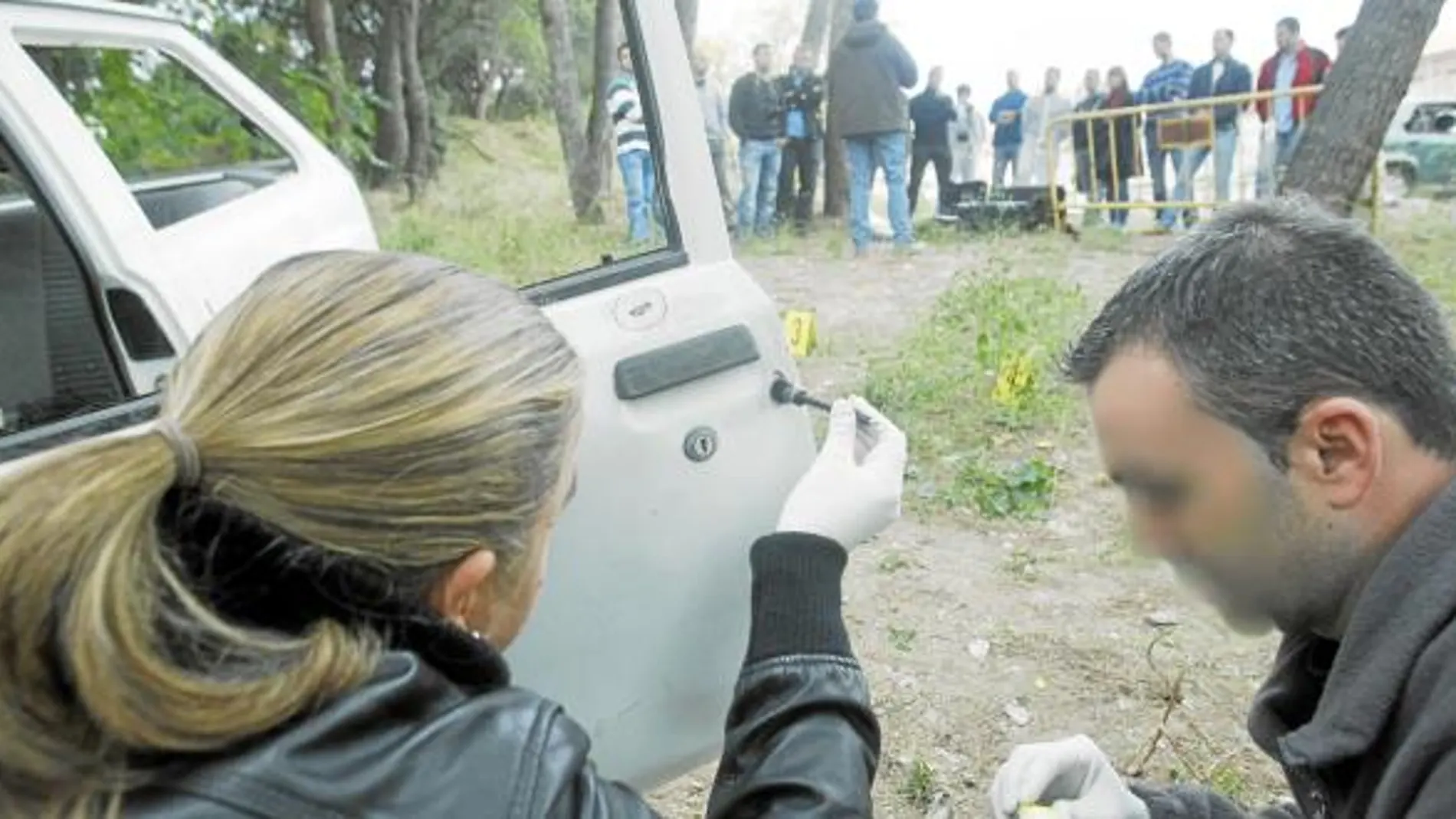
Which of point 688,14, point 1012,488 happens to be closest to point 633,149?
point 1012,488

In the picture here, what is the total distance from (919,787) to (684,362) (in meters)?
1.39

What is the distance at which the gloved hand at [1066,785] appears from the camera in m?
1.68

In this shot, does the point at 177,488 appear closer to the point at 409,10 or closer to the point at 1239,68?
the point at 409,10

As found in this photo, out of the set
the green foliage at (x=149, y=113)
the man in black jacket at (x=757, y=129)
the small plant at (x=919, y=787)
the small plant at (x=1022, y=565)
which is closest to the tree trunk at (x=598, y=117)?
the green foliage at (x=149, y=113)

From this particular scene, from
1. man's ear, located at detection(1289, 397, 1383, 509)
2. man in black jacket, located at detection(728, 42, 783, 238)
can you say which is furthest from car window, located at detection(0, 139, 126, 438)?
man in black jacket, located at detection(728, 42, 783, 238)

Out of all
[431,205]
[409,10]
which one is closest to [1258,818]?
[431,205]

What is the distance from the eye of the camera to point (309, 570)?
1090 millimetres

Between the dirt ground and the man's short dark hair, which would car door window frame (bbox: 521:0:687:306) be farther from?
the dirt ground

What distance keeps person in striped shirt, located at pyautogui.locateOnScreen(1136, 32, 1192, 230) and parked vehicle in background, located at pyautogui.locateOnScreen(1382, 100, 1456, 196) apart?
4499 mm

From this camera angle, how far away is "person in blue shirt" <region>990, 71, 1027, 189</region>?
1380 cm

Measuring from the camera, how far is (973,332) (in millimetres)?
6094

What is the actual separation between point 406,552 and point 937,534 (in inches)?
126

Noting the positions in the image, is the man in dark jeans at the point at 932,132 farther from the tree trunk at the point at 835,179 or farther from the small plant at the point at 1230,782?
the small plant at the point at 1230,782

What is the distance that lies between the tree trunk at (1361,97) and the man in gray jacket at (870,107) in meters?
4.22
